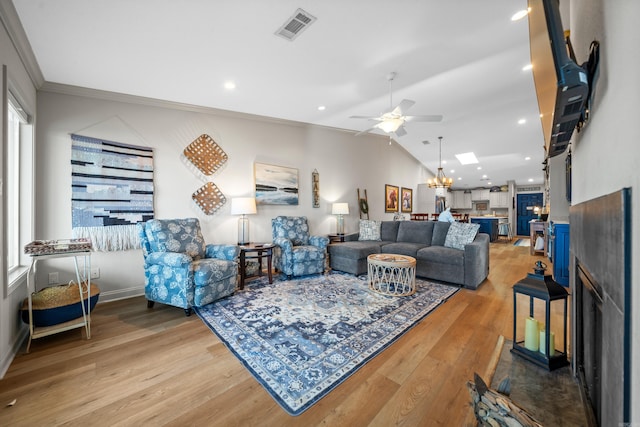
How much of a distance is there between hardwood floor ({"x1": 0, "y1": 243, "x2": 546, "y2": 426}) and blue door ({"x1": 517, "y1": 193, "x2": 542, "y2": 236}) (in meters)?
10.2

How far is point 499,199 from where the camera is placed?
10.6m

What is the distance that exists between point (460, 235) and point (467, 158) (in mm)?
4830

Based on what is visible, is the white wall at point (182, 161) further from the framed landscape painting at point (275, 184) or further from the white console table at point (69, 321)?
the white console table at point (69, 321)

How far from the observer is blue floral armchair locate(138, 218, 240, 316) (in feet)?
8.71

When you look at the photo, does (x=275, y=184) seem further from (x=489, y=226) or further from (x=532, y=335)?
(x=489, y=226)

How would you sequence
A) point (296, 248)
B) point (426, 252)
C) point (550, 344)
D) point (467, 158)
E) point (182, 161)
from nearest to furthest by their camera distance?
point (550, 344) < point (182, 161) < point (426, 252) < point (296, 248) < point (467, 158)

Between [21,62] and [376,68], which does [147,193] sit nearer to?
[21,62]

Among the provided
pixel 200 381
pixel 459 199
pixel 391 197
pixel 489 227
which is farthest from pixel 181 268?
pixel 459 199

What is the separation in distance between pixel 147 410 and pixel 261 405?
0.64 meters

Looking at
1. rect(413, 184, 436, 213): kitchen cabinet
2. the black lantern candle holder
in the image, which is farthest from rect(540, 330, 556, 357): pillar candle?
rect(413, 184, 436, 213): kitchen cabinet

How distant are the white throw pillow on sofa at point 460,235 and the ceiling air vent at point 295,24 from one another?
3.41 metres

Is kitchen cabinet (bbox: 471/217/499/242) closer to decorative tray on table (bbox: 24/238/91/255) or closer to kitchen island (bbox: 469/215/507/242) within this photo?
kitchen island (bbox: 469/215/507/242)

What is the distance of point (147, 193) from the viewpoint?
132 inches

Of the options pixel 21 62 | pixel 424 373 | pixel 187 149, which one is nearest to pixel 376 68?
pixel 187 149
